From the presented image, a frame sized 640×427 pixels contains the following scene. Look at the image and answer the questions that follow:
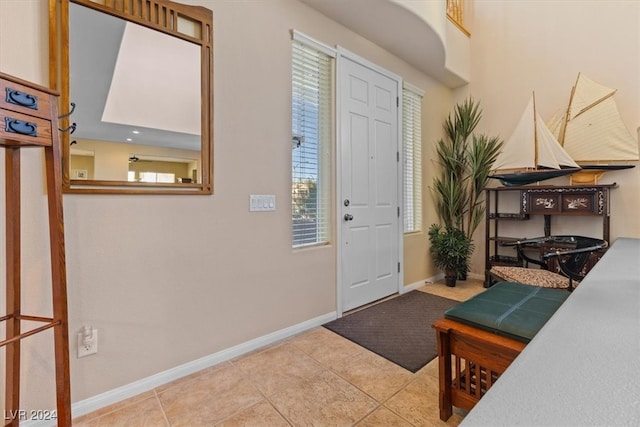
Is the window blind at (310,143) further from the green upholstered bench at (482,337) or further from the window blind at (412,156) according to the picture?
the green upholstered bench at (482,337)

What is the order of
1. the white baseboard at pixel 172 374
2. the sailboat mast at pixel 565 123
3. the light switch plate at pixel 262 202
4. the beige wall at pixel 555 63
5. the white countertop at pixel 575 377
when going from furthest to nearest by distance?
the sailboat mast at pixel 565 123 < the beige wall at pixel 555 63 < the light switch plate at pixel 262 202 < the white baseboard at pixel 172 374 < the white countertop at pixel 575 377

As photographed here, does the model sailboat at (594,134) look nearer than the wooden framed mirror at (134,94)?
No

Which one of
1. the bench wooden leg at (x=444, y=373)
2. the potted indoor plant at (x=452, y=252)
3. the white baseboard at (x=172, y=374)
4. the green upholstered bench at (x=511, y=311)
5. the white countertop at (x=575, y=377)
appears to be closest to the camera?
the white countertop at (x=575, y=377)

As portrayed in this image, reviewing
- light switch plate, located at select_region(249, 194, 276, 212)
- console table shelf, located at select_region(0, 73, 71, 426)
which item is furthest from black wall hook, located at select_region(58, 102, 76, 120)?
light switch plate, located at select_region(249, 194, 276, 212)

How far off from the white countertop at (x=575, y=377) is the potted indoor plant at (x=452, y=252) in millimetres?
2905

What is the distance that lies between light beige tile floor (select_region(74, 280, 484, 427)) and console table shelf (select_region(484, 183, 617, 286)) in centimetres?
205

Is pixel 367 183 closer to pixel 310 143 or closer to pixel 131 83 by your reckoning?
pixel 310 143

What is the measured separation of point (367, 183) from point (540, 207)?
77.9 inches

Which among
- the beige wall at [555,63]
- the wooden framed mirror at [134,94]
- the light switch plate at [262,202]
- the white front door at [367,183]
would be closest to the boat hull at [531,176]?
the beige wall at [555,63]

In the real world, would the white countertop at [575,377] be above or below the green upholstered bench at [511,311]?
above

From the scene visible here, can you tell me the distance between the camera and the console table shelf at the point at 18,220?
39.8 inches

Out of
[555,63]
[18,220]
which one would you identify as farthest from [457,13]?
[18,220]

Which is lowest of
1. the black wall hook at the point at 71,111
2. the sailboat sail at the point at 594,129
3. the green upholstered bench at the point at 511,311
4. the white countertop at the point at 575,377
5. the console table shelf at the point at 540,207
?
the green upholstered bench at the point at 511,311

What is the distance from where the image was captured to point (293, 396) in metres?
1.61
